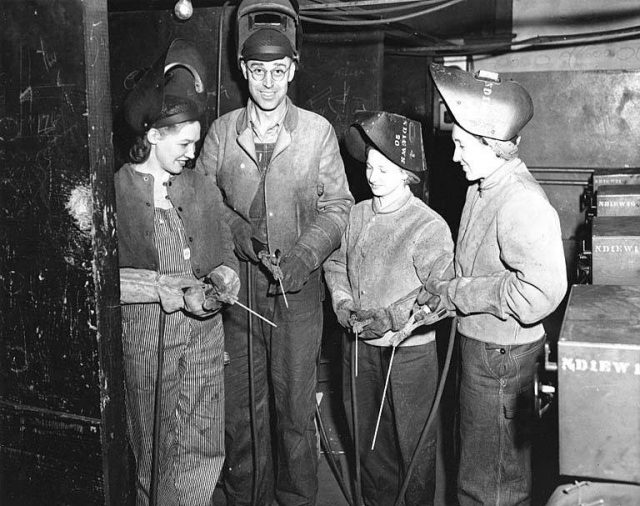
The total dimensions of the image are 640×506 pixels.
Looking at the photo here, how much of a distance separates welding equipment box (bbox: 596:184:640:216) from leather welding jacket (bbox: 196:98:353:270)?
5.78 ft

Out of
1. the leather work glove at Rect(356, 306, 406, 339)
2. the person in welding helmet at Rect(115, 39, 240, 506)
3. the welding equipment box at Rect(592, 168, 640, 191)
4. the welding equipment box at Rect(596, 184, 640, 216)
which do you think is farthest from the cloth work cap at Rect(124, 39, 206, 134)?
the welding equipment box at Rect(592, 168, 640, 191)

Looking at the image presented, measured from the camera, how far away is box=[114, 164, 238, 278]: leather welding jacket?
284cm

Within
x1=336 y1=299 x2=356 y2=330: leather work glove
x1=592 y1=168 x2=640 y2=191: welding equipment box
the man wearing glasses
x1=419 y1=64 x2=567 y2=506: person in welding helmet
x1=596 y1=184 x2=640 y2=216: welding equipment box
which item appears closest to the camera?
x1=419 y1=64 x2=567 y2=506: person in welding helmet

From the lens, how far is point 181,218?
2.95 metres

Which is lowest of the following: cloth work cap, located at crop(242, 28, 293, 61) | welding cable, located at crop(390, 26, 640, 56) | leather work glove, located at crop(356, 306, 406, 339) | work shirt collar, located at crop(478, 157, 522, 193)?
leather work glove, located at crop(356, 306, 406, 339)

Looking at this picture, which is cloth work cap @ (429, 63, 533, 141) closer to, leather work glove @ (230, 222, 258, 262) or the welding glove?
leather work glove @ (230, 222, 258, 262)

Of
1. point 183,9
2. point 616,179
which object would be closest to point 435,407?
point 183,9

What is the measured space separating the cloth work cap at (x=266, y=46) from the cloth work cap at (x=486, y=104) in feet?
2.46

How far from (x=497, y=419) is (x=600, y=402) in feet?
3.59

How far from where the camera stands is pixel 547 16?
23.7 feet

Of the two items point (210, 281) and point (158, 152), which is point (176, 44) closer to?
point (158, 152)

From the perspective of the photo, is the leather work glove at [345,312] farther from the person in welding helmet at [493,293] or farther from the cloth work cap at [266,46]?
the cloth work cap at [266,46]

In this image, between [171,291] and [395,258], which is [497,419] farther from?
[171,291]

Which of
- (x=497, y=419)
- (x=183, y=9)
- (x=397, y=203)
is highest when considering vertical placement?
(x=183, y=9)
